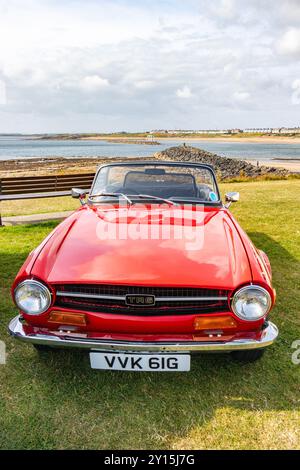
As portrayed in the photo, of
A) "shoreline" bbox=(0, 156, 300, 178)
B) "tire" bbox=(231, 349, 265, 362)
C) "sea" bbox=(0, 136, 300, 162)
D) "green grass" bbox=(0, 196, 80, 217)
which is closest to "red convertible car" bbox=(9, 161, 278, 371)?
"tire" bbox=(231, 349, 265, 362)

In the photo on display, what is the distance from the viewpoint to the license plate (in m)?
2.52

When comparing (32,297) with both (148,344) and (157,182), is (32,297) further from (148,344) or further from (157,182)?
(157,182)

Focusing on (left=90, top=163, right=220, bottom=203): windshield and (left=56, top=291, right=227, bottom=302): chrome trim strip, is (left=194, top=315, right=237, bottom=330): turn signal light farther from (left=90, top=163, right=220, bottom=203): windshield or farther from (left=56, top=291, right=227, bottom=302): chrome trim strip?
(left=90, top=163, right=220, bottom=203): windshield

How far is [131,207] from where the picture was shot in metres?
3.88

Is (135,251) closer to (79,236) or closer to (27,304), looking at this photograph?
(79,236)

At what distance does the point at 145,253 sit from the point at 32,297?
89cm

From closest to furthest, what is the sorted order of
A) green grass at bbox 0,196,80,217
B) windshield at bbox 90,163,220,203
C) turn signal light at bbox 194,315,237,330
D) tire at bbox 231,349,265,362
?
turn signal light at bbox 194,315,237,330, tire at bbox 231,349,265,362, windshield at bbox 90,163,220,203, green grass at bbox 0,196,80,217

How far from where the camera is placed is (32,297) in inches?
102

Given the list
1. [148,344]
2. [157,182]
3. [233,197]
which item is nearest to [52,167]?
[157,182]

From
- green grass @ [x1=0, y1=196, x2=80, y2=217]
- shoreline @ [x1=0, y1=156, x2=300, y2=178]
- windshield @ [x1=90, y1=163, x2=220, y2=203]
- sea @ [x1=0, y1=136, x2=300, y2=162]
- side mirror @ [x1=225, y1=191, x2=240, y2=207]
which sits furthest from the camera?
sea @ [x1=0, y1=136, x2=300, y2=162]

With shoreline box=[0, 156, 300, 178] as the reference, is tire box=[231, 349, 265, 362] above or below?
above

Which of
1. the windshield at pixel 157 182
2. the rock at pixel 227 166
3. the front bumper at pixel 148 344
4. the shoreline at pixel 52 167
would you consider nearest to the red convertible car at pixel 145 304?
the front bumper at pixel 148 344

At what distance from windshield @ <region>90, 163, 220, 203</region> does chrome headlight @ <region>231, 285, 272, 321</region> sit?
68.8 inches
